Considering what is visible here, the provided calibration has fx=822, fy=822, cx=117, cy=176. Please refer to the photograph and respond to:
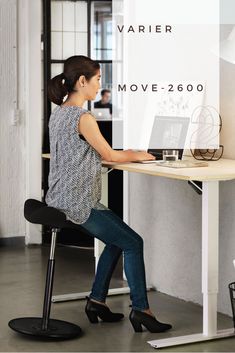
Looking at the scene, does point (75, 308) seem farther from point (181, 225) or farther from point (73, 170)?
point (73, 170)

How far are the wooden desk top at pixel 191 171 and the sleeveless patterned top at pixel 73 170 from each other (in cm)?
19

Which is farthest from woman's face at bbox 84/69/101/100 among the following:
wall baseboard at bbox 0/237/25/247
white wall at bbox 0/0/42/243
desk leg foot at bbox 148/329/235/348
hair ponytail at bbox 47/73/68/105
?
wall baseboard at bbox 0/237/25/247

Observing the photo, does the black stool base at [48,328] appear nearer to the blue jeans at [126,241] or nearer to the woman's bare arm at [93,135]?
the blue jeans at [126,241]

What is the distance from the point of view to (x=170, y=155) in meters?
4.40

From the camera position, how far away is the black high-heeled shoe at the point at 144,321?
4.22 m

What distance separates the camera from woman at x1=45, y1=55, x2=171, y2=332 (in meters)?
4.15

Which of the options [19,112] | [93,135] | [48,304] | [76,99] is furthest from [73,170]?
[19,112]

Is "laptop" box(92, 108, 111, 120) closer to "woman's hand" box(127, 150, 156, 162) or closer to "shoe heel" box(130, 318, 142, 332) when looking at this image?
"woman's hand" box(127, 150, 156, 162)

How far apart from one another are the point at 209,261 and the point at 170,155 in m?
0.67

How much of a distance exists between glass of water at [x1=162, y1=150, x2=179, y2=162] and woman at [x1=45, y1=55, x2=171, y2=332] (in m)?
0.22

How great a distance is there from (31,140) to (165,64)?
199cm

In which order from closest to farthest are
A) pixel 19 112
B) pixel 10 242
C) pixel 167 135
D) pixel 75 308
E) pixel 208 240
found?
pixel 208 240
pixel 167 135
pixel 75 308
pixel 19 112
pixel 10 242

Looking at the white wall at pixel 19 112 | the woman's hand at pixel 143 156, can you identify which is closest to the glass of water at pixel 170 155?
the woman's hand at pixel 143 156

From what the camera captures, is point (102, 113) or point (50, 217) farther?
point (102, 113)
